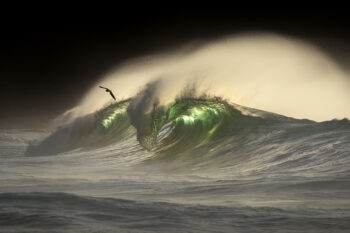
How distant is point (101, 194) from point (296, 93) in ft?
62.3

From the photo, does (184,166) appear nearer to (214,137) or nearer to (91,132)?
(214,137)

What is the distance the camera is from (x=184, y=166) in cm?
1342

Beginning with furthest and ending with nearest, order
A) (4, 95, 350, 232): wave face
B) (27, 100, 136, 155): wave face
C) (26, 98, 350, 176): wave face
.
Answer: (27, 100, 136, 155): wave face → (26, 98, 350, 176): wave face → (4, 95, 350, 232): wave face

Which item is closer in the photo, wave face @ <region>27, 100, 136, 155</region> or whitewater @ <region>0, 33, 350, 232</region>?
whitewater @ <region>0, 33, 350, 232</region>

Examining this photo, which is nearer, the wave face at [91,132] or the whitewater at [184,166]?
the whitewater at [184,166]

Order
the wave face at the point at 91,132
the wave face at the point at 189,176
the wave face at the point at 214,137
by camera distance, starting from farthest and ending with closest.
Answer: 1. the wave face at the point at 91,132
2. the wave face at the point at 214,137
3. the wave face at the point at 189,176

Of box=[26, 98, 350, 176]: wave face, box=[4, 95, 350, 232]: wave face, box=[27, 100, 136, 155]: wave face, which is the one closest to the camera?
box=[4, 95, 350, 232]: wave face

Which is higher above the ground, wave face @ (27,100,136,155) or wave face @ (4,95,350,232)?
wave face @ (27,100,136,155)

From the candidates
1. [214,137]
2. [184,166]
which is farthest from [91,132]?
[184,166]

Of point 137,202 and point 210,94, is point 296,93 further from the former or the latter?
point 137,202

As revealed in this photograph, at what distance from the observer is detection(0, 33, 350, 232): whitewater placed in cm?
611

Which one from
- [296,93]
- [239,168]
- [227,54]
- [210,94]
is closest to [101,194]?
[239,168]

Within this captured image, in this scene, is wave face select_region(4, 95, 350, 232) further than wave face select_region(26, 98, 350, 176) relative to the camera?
No

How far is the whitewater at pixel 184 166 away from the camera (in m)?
6.11
